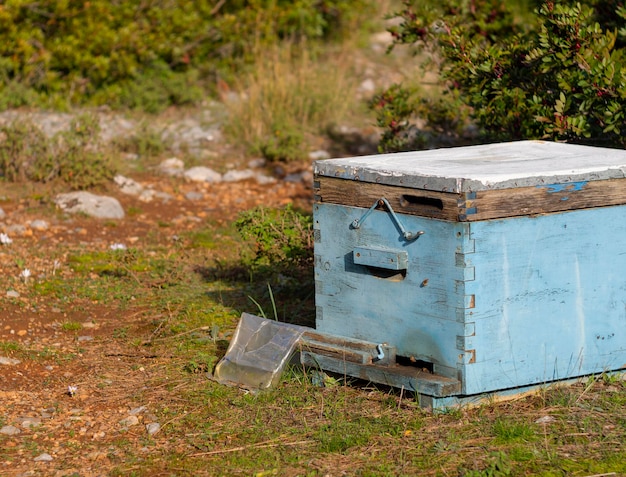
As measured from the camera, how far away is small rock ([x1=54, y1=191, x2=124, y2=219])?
7.86 metres

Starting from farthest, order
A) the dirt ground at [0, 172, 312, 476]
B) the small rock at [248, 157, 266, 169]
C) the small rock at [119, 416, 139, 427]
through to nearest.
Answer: the small rock at [248, 157, 266, 169] → the small rock at [119, 416, 139, 427] → the dirt ground at [0, 172, 312, 476]

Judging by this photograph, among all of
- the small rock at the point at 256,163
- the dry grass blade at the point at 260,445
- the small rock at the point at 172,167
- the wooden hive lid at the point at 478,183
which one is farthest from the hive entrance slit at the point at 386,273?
the small rock at the point at 256,163

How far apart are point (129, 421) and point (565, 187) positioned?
2119mm

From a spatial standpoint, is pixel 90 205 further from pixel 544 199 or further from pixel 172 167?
pixel 544 199

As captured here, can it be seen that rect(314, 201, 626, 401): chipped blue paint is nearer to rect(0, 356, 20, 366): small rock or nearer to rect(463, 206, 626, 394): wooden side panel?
rect(463, 206, 626, 394): wooden side panel

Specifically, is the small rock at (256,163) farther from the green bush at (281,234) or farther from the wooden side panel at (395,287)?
the wooden side panel at (395,287)

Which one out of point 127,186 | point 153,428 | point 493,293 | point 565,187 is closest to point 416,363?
point 493,293

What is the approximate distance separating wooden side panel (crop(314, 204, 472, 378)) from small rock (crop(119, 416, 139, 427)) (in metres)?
0.94

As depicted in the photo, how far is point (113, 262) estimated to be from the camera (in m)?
6.58

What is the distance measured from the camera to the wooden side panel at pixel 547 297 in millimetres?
3863

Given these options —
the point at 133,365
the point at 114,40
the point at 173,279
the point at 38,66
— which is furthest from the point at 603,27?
the point at 38,66

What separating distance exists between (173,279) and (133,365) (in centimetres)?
128

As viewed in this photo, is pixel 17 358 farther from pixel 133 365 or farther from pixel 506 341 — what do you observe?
pixel 506 341

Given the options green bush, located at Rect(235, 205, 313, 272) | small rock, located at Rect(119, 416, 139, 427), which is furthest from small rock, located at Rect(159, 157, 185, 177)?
small rock, located at Rect(119, 416, 139, 427)
